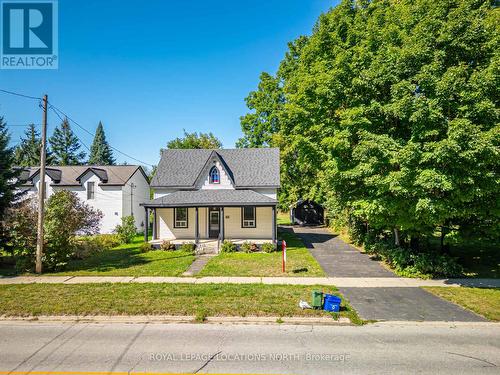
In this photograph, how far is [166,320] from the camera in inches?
371

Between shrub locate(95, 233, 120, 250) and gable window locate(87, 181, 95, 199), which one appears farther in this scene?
gable window locate(87, 181, 95, 199)

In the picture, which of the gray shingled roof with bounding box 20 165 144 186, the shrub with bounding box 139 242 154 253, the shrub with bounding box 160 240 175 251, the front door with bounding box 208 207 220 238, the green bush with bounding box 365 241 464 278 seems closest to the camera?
the green bush with bounding box 365 241 464 278

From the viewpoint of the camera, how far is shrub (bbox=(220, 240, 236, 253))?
2094 centimetres

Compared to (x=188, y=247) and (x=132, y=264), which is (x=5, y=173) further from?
(x=188, y=247)

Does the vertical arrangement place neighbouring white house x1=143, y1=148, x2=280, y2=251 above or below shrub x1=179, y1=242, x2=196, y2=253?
above

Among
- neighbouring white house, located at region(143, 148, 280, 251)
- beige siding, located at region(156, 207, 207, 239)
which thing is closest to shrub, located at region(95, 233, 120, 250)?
neighbouring white house, located at region(143, 148, 280, 251)

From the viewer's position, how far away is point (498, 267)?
627 inches

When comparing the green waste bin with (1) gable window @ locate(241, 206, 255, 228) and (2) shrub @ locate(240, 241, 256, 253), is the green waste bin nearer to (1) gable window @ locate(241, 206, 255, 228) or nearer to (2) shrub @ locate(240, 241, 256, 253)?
(2) shrub @ locate(240, 241, 256, 253)

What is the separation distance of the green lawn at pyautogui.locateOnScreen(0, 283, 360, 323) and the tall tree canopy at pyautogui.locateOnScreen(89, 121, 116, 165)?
67756mm

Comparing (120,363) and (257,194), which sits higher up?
(257,194)

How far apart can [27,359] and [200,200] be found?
15440mm

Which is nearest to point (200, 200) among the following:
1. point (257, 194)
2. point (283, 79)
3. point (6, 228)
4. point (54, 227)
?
point (257, 194)

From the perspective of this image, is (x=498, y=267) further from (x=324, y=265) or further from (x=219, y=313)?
(x=219, y=313)

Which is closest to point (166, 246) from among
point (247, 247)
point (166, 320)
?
point (247, 247)
